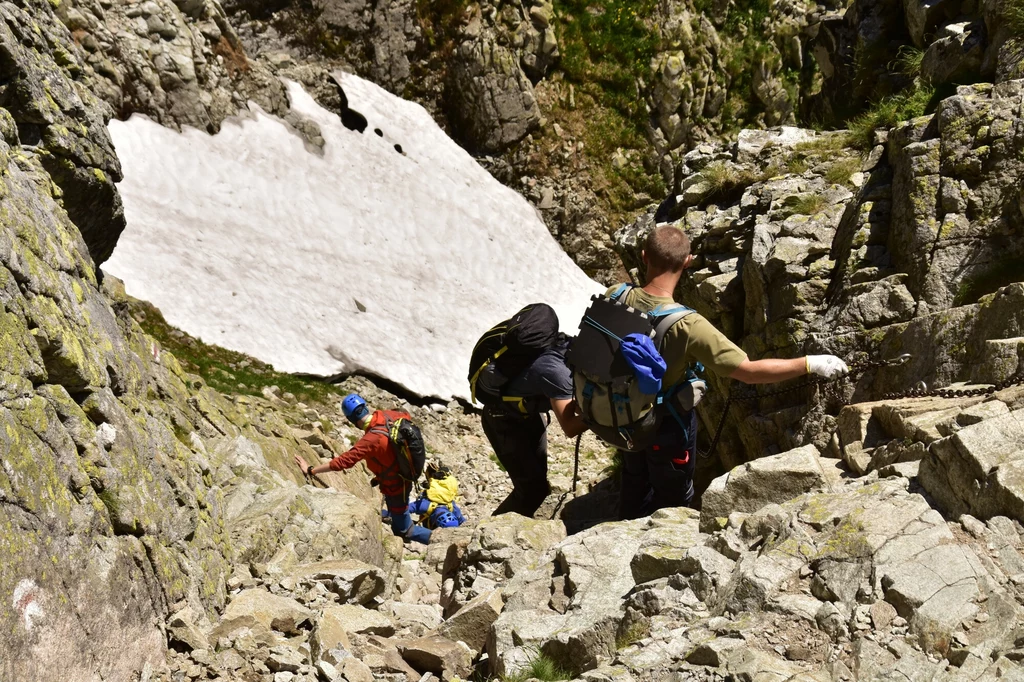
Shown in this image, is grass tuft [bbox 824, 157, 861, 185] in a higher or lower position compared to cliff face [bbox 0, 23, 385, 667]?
higher

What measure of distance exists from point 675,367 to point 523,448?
3.26 m

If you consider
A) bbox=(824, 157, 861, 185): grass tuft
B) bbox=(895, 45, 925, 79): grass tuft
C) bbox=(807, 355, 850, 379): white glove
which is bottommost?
bbox=(807, 355, 850, 379): white glove

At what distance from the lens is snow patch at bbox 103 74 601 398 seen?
20.0 metres

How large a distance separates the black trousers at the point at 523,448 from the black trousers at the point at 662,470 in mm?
1538

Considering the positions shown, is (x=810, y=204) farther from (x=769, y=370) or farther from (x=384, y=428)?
(x=384, y=428)

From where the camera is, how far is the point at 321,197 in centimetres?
2641

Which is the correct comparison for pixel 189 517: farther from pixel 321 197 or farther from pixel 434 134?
pixel 434 134

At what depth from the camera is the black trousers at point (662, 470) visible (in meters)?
7.83

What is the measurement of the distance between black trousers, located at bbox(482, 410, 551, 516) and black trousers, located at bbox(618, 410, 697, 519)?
154 centimetres

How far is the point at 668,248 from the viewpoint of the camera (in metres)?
7.33

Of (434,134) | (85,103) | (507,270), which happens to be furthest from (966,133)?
(434,134)

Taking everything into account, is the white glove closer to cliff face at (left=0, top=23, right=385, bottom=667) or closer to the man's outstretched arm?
the man's outstretched arm

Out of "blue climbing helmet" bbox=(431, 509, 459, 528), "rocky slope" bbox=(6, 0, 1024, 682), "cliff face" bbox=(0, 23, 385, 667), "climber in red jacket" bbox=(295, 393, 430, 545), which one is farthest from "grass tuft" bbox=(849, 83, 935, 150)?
"cliff face" bbox=(0, 23, 385, 667)

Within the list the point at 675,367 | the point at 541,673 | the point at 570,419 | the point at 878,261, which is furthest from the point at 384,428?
the point at 541,673
